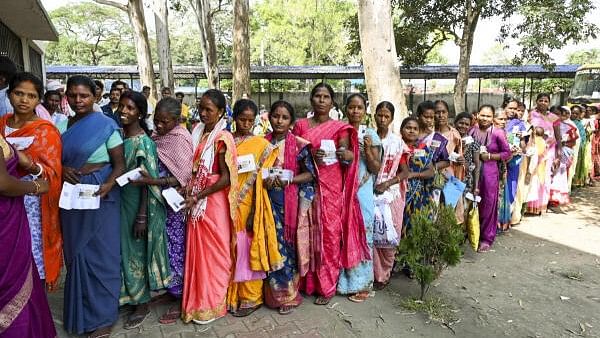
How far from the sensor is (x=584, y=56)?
46.0 m

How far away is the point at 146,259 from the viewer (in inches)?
114

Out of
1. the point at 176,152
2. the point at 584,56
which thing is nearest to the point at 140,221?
the point at 176,152

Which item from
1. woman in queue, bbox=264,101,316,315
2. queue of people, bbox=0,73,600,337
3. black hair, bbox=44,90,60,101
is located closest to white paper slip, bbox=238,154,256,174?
queue of people, bbox=0,73,600,337

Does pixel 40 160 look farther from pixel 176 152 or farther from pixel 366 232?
pixel 366 232

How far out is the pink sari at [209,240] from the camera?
112 inches

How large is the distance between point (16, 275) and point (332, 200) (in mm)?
1972

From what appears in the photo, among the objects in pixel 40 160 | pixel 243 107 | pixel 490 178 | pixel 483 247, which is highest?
pixel 243 107

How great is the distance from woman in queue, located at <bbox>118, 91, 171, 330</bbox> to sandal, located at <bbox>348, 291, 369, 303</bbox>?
1.40 meters

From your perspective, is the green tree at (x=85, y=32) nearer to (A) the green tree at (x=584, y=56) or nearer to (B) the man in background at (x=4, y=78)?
(B) the man in background at (x=4, y=78)

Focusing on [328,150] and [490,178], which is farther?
[490,178]

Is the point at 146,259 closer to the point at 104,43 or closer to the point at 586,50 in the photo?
the point at 104,43

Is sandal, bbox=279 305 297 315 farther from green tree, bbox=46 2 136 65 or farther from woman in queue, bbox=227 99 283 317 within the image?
green tree, bbox=46 2 136 65

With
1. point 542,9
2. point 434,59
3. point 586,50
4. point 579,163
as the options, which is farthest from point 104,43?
point 586,50

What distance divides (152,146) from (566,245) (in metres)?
4.67
